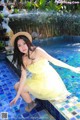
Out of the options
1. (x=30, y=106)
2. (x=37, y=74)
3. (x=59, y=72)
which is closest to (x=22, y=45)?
(x=37, y=74)

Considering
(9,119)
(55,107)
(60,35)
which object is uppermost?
(55,107)

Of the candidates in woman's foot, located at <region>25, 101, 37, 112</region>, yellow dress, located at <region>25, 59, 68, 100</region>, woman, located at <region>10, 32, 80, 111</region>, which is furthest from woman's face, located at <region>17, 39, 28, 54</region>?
woman's foot, located at <region>25, 101, 37, 112</region>

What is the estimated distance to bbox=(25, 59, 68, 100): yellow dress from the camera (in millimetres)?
3527

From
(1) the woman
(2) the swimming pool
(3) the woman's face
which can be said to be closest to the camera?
(3) the woman's face

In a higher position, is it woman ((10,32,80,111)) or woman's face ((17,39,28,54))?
woman's face ((17,39,28,54))

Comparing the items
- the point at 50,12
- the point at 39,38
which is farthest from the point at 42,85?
the point at 50,12

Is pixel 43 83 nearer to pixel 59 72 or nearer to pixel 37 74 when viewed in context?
pixel 37 74

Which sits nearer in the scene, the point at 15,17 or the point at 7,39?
the point at 7,39

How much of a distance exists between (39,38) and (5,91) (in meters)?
5.16

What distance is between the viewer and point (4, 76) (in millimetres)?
5422

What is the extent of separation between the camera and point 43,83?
11.7 feet

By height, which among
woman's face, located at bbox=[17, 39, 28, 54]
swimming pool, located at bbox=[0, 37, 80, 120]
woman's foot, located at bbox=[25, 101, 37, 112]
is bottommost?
swimming pool, located at bbox=[0, 37, 80, 120]

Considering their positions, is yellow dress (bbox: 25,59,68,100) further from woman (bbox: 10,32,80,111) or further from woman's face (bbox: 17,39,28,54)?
woman's face (bbox: 17,39,28,54)

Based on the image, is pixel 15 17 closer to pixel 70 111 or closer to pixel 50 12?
Answer: pixel 50 12
